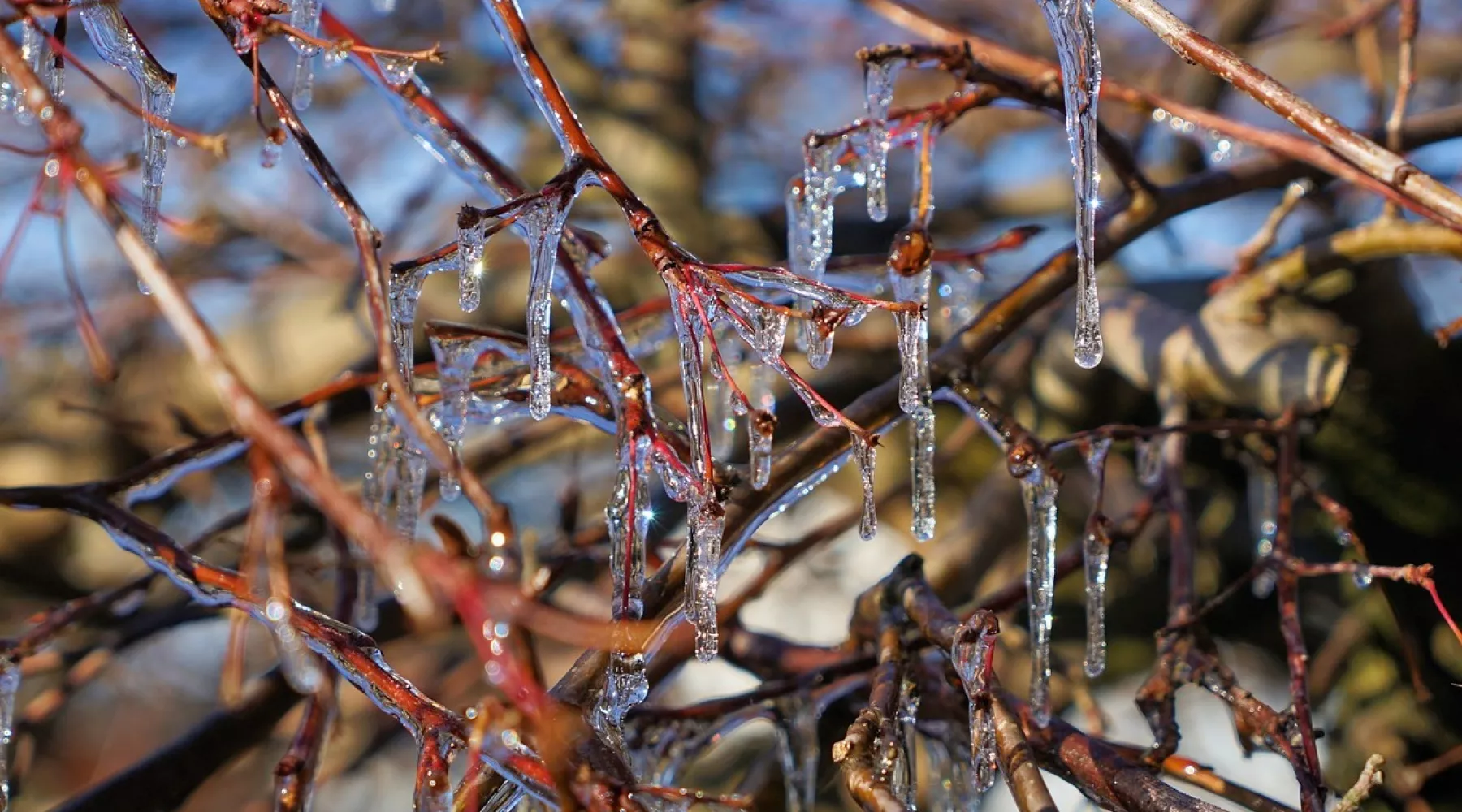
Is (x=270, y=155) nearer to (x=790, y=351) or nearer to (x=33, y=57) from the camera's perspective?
(x=33, y=57)

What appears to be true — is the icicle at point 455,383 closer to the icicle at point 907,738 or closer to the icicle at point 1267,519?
the icicle at point 907,738

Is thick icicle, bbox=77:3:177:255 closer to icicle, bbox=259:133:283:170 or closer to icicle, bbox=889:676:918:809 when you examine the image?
icicle, bbox=259:133:283:170

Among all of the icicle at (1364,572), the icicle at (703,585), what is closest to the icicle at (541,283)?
the icicle at (703,585)

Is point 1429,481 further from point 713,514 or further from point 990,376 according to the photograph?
point 713,514

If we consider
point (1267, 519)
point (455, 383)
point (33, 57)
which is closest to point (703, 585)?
point (455, 383)

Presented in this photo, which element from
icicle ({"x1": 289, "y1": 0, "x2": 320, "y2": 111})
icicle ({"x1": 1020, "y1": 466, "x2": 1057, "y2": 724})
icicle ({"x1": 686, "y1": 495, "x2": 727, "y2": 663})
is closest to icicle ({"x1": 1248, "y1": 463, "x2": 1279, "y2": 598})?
icicle ({"x1": 1020, "y1": 466, "x2": 1057, "y2": 724})
